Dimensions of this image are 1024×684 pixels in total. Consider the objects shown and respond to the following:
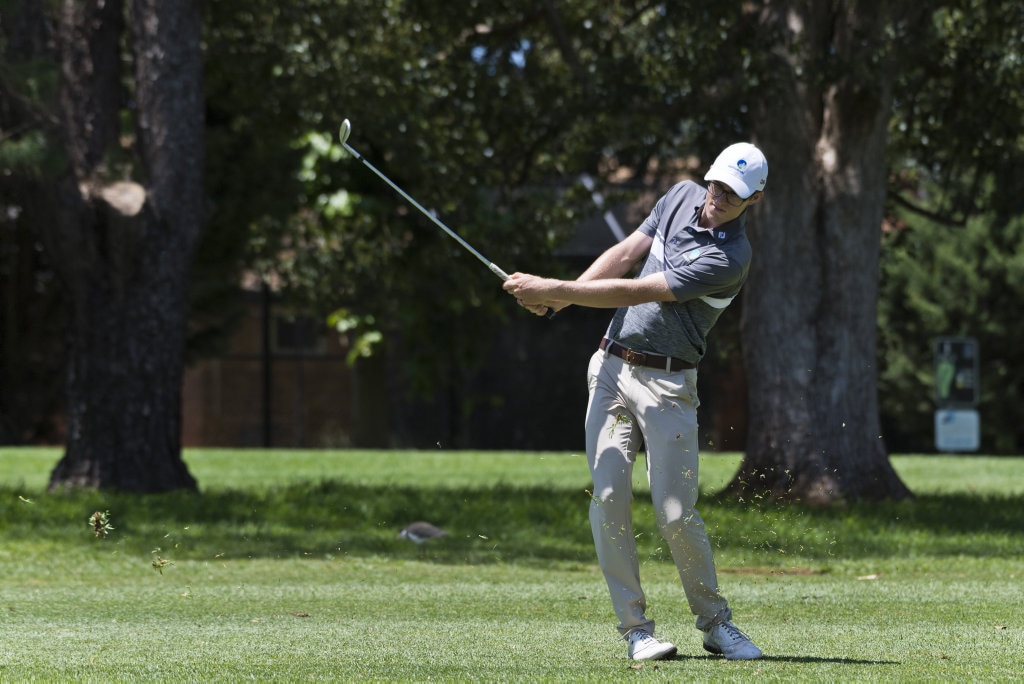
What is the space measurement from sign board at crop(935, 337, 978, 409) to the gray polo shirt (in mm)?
19226

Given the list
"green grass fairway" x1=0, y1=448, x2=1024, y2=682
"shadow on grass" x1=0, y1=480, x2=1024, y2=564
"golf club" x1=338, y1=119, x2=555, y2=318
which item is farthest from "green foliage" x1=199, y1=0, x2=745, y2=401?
"golf club" x1=338, y1=119, x2=555, y2=318

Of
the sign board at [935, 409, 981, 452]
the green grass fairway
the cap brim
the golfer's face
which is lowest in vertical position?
the green grass fairway

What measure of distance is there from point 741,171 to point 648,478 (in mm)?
1242

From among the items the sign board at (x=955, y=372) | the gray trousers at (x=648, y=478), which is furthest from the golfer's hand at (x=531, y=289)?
the sign board at (x=955, y=372)

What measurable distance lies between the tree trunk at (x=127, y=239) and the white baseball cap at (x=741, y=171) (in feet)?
31.0

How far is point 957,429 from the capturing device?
85.8 feet

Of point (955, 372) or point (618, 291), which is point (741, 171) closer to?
point (618, 291)

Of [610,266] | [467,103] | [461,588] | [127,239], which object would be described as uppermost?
[467,103]

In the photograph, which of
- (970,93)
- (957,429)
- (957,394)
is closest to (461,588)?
(970,93)

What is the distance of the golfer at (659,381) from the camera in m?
6.63

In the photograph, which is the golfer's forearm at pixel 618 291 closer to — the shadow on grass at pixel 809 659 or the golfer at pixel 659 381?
the golfer at pixel 659 381

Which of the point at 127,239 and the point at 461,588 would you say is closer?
the point at 461,588

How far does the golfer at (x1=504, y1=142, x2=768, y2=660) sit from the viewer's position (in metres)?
6.63

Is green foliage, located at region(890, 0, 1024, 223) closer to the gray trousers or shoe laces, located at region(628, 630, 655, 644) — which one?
the gray trousers
